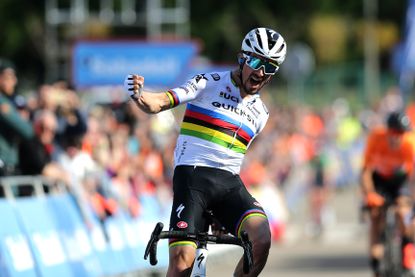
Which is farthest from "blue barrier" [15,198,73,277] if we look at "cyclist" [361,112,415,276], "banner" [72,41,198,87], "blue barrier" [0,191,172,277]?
"banner" [72,41,198,87]

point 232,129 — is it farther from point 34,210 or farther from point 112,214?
point 112,214

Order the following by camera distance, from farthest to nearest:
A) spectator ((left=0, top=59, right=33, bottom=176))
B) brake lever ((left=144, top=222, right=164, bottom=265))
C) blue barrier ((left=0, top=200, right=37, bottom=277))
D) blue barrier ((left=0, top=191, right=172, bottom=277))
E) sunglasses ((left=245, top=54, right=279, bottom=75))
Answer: spectator ((left=0, top=59, right=33, bottom=176))
blue barrier ((left=0, top=191, right=172, bottom=277))
blue barrier ((left=0, top=200, right=37, bottom=277))
sunglasses ((left=245, top=54, right=279, bottom=75))
brake lever ((left=144, top=222, right=164, bottom=265))

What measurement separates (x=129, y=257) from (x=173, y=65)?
10.8 m

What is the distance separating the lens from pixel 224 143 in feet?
31.2

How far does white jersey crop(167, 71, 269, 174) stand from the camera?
31.1ft

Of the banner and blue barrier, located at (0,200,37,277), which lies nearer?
blue barrier, located at (0,200,37,277)

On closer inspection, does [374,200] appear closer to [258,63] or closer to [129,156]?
[129,156]

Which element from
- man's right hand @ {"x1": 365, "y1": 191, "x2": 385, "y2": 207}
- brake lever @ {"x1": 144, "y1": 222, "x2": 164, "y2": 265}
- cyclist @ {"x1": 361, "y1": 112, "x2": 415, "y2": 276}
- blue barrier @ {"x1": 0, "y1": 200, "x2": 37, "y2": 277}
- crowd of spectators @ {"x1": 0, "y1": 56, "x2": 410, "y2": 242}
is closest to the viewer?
brake lever @ {"x1": 144, "y1": 222, "x2": 164, "y2": 265}

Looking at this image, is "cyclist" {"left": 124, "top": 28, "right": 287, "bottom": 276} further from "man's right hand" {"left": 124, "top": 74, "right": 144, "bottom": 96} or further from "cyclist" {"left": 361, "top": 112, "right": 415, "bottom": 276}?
"cyclist" {"left": 361, "top": 112, "right": 415, "bottom": 276}

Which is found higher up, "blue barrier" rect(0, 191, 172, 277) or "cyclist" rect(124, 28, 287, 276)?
"cyclist" rect(124, 28, 287, 276)

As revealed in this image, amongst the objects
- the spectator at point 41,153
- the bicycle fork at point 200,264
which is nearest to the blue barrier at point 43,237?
A: the spectator at point 41,153

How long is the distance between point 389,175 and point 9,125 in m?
4.56

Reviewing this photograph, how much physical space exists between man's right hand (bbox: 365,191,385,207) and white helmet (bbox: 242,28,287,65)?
17.2 feet

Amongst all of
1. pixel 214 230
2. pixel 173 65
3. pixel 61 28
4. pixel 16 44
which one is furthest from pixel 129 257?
pixel 16 44
